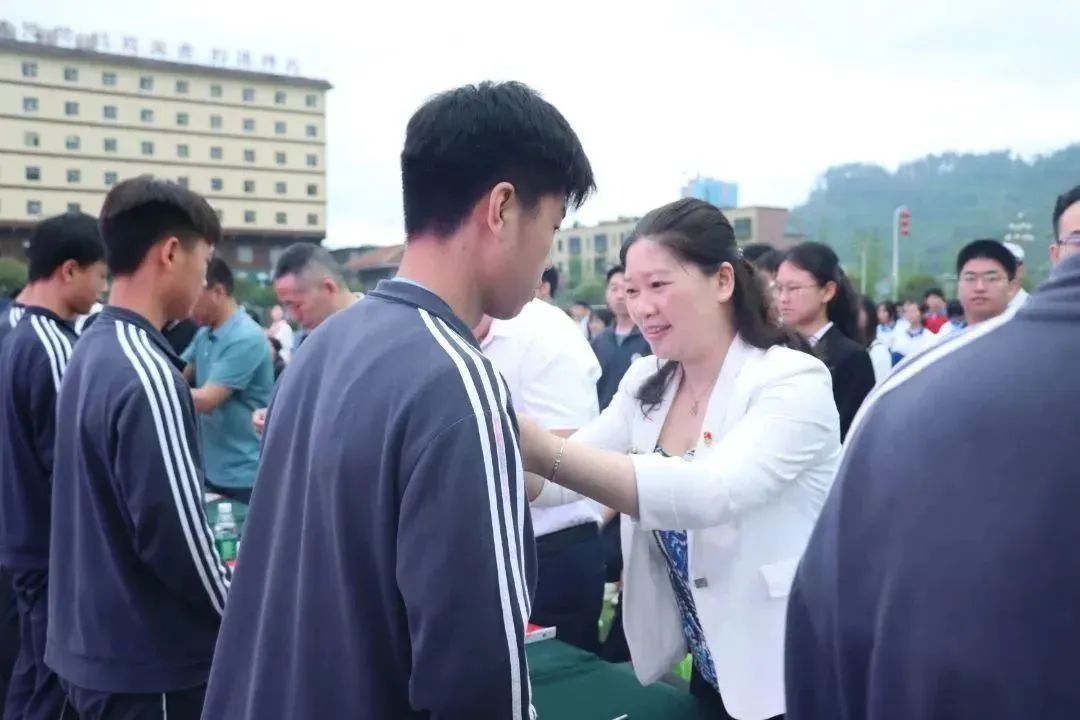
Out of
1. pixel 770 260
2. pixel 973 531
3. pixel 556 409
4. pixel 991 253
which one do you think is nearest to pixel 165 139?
pixel 770 260

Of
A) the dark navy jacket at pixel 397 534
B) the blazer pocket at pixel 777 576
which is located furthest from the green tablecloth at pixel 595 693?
the dark navy jacket at pixel 397 534

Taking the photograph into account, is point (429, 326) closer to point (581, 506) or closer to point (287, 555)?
point (287, 555)

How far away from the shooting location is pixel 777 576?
5.94 ft

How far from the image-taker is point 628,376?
92.1 inches

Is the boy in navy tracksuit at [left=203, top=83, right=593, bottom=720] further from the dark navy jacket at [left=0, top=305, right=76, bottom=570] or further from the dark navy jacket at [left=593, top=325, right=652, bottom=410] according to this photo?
the dark navy jacket at [left=593, top=325, right=652, bottom=410]

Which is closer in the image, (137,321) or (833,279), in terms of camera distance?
(137,321)

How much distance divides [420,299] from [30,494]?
6.59ft

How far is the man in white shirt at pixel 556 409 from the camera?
9.50ft

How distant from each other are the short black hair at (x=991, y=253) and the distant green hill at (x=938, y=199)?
72.3 m

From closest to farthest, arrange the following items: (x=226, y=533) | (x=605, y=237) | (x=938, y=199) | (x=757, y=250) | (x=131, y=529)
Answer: (x=131, y=529), (x=226, y=533), (x=757, y=250), (x=605, y=237), (x=938, y=199)

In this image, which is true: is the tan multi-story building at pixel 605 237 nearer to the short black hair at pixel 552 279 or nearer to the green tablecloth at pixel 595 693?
the short black hair at pixel 552 279

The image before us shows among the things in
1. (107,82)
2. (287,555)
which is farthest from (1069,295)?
(107,82)

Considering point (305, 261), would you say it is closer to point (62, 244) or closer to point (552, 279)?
point (62, 244)

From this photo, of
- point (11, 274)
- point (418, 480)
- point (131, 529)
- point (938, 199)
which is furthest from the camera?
point (938, 199)
